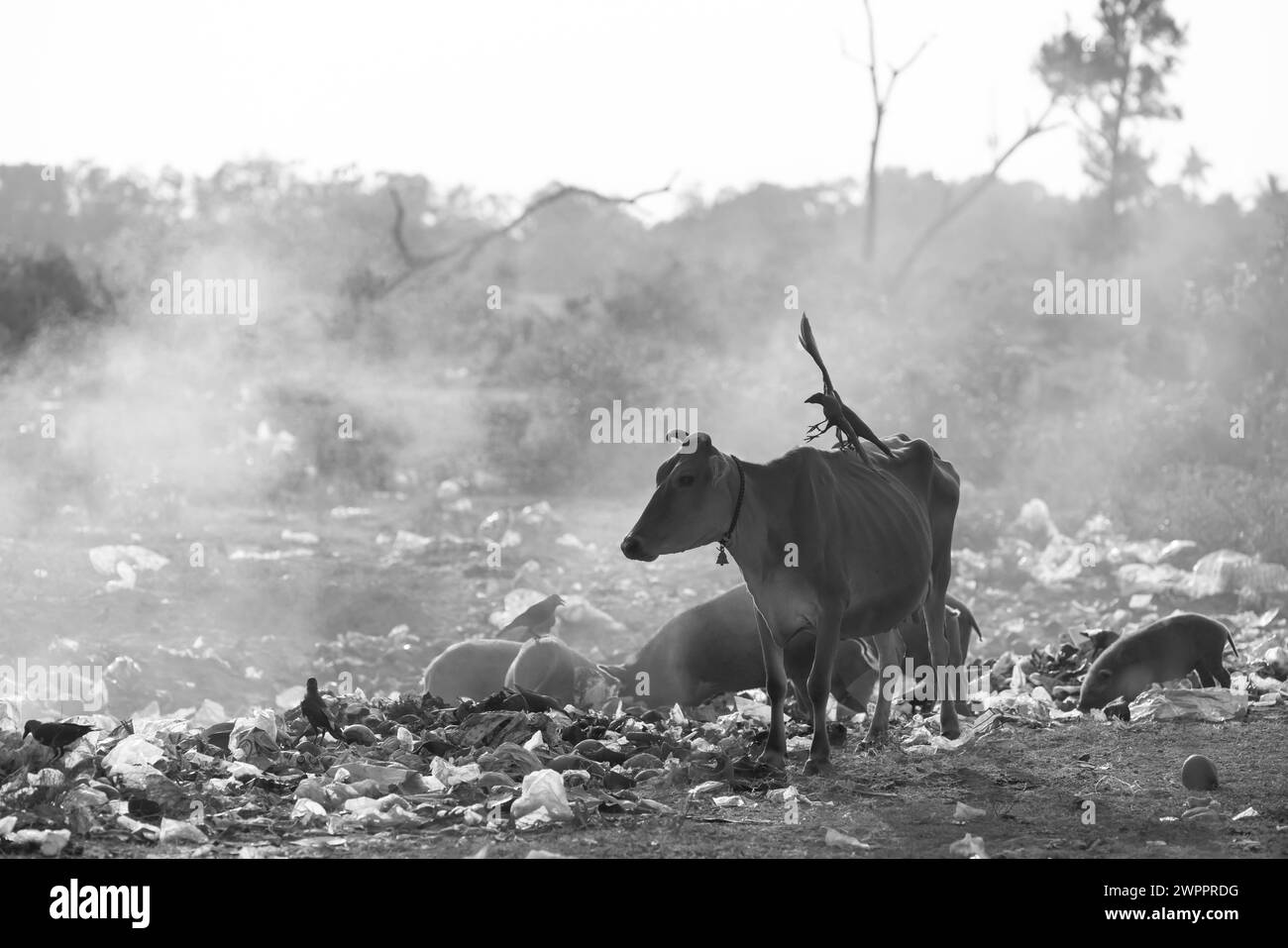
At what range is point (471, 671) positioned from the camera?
347 inches

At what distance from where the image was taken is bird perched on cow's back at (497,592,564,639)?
957 cm

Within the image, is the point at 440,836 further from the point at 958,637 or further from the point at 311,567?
the point at 311,567

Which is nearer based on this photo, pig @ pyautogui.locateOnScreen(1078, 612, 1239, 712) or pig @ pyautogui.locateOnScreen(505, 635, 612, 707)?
pig @ pyautogui.locateOnScreen(505, 635, 612, 707)

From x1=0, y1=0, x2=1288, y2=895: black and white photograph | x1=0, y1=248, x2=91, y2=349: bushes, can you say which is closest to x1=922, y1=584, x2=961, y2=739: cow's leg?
x1=0, y1=0, x2=1288, y2=895: black and white photograph

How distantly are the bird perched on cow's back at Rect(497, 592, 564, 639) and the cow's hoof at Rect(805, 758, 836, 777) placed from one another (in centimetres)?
341

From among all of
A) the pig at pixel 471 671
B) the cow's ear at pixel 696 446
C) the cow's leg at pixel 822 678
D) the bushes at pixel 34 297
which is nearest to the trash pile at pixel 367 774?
the cow's leg at pixel 822 678

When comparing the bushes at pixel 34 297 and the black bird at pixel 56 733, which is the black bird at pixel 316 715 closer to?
the black bird at pixel 56 733

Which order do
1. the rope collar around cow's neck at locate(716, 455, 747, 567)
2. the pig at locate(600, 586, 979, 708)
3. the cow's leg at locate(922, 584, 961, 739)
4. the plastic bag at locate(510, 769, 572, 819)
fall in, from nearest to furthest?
the plastic bag at locate(510, 769, 572, 819), the rope collar around cow's neck at locate(716, 455, 747, 567), the cow's leg at locate(922, 584, 961, 739), the pig at locate(600, 586, 979, 708)

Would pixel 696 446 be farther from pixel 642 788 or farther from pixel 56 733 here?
pixel 56 733

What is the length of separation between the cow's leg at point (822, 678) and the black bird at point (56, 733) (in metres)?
3.10

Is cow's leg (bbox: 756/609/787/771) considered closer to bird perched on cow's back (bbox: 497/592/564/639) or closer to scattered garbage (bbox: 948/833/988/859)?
scattered garbage (bbox: 948/833/988/859)

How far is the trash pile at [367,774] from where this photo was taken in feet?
17.7

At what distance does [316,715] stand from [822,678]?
2.36m

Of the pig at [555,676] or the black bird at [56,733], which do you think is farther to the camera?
the pig at [555,676]
